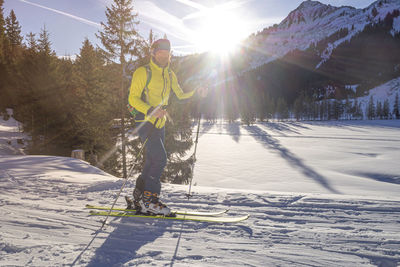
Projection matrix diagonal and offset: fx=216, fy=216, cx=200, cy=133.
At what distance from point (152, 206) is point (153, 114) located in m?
1.40

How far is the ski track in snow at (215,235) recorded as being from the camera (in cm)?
211

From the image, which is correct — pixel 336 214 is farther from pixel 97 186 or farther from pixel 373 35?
pixel 373 35

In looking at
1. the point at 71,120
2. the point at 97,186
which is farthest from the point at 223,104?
the point at 97,186

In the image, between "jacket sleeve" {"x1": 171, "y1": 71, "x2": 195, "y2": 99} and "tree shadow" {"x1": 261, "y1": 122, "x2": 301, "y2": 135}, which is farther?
"tree shadow" {"x1": 261, "y1": 122, "x2": 301, "y2": 135}

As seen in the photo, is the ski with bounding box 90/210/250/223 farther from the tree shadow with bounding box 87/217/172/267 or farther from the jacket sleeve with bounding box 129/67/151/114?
the jacket sleeve with bounding box 129/67/151/114

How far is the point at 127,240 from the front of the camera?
2514 millimetres

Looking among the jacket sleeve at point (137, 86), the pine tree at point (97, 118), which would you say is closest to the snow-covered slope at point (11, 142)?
the pine tree at point (97, 118)

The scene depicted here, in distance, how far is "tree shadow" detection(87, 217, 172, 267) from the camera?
2.10 m

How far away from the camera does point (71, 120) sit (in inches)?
672

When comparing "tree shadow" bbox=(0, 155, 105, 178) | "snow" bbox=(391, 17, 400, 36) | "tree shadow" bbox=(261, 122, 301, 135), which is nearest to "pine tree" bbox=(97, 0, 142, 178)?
"tree shadow" bbox=(0, 155, 105, 178)

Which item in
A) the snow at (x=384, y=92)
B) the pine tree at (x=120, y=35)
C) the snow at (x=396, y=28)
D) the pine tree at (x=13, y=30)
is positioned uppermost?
the snow at (x=396, y=28)

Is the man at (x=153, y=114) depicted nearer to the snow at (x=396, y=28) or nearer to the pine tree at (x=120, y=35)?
the pine tree at (x=120, y=35)

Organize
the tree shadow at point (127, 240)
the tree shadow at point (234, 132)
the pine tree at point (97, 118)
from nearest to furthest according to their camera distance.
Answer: the tree shadow at point (127, 240) < the pine tree at point (97, 118) < the tree shadow at point (234, 132)

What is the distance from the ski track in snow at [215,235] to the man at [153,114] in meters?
0.35
